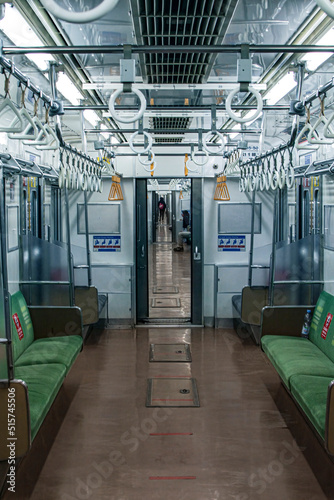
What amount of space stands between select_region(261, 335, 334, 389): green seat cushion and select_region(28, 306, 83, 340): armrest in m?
2.19

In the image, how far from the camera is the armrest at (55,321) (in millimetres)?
5574

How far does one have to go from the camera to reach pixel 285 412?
4.84 metres

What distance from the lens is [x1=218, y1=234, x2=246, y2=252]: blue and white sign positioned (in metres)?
8.34

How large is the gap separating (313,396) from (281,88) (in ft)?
9.80

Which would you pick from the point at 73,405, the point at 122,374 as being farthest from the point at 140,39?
the point at 122,374

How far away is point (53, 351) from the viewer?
503 cm

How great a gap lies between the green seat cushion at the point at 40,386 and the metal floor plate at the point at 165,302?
5162 millimetres

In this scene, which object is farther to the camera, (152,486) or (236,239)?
(236,239)

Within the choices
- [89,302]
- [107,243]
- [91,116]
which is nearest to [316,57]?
[91,116]

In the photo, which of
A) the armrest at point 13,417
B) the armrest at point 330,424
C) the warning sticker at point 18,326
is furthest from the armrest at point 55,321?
the armrest at point 330,424

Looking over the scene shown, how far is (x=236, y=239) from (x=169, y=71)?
4574mm

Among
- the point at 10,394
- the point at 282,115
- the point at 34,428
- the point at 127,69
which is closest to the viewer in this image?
the point at 127,69

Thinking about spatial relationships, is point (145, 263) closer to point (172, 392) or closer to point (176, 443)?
point (172, 392)

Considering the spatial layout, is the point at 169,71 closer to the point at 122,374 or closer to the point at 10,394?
the point at 10,394
